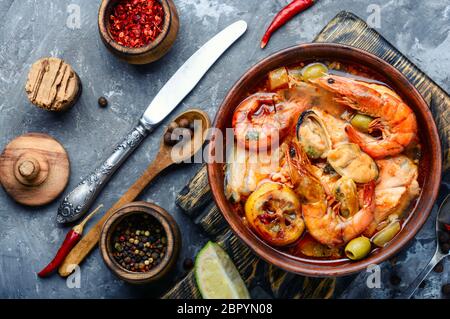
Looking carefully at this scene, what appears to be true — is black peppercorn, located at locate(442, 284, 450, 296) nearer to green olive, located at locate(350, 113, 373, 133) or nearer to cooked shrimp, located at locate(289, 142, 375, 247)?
cooked shrimp, located at locate(289, 142, 375, 247)

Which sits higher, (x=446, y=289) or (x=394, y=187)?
(x=394, y=187)

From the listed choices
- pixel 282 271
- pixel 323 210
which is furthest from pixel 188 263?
pixel 323 210

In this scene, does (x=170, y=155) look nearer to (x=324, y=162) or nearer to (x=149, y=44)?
(x=149, y=44)

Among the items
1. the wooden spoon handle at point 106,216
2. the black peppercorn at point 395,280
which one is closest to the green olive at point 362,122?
the black peppercorn at point 395,280

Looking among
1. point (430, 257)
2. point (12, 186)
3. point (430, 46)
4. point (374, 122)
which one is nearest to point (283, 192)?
point (374, 122)

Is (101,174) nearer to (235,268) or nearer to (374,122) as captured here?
(235,268)

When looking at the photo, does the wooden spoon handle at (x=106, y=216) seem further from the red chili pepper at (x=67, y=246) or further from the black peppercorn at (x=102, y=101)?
the black peppercorn at (x=102, y=101)

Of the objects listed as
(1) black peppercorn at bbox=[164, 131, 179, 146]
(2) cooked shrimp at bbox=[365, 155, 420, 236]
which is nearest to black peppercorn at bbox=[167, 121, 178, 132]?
(1) black peppercorn at bbox=[164, 131, 179, 146]
